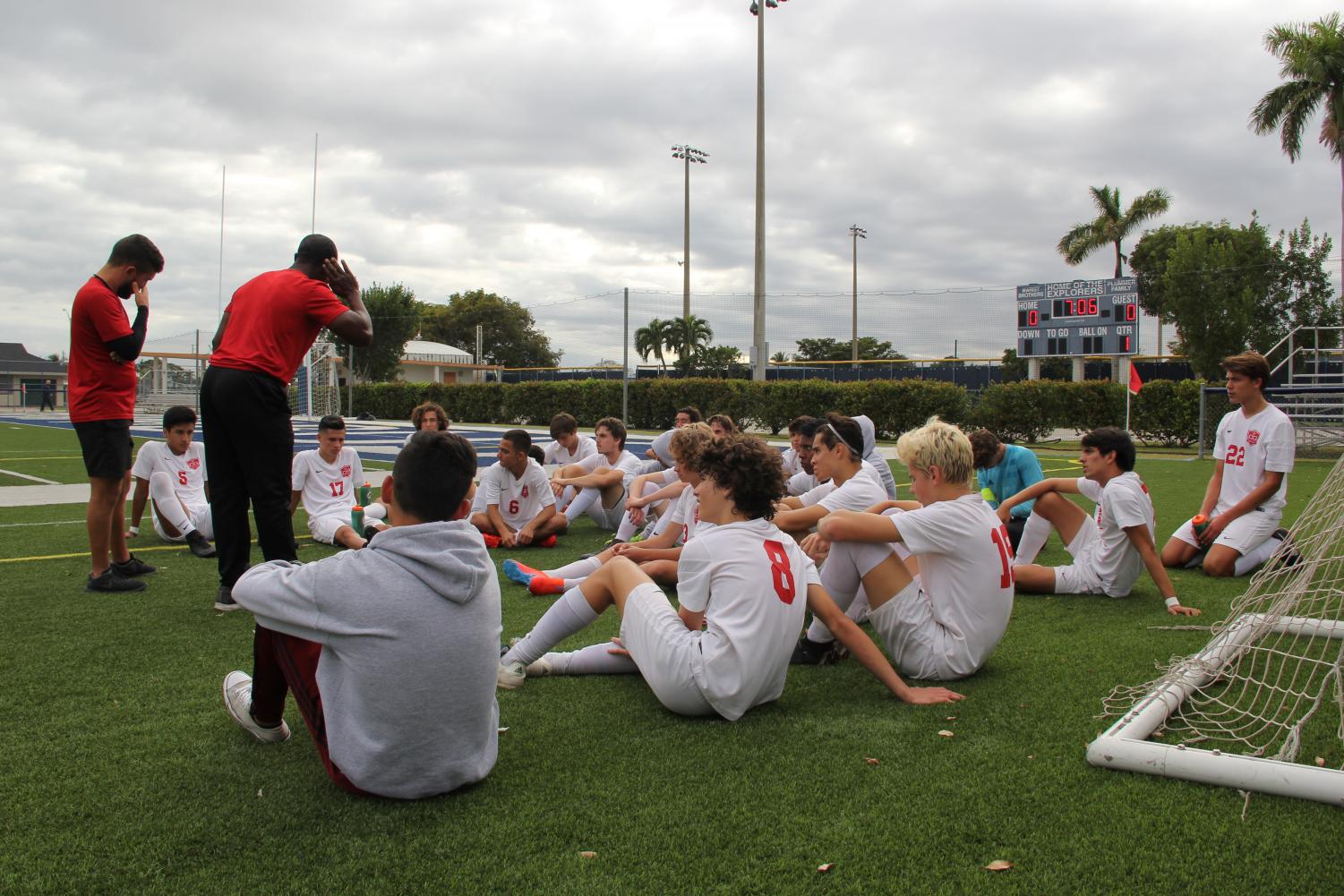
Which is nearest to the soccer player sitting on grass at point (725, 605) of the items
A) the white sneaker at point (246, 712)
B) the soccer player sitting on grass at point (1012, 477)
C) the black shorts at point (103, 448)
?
the white sneaker at point (246, 712)

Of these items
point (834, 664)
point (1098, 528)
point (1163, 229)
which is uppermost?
point (1163, 229)

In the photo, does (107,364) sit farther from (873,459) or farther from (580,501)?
(873,459)

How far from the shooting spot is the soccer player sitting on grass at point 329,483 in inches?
286

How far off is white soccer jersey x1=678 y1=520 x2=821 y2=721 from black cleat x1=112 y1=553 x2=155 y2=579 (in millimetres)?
4100

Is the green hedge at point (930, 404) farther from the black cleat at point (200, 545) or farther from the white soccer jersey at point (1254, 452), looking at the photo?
the black cleat at point (200, 545)

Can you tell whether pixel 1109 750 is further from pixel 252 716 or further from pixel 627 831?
pixel 252 716

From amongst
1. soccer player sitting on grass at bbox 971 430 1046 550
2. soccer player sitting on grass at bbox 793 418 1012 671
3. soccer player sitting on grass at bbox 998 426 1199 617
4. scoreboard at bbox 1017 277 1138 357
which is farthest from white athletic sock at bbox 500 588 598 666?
scoreboard at bbox 1017 277 1138 357

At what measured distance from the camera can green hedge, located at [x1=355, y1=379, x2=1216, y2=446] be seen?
2289 cm

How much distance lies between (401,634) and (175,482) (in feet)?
20.0

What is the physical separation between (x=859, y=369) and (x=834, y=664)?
3016 cm

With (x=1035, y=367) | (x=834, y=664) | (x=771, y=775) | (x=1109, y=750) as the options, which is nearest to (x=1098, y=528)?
(x=834, y=664)

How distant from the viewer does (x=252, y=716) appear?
3.06 metres

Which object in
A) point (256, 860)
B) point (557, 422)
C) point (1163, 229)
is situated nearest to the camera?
point (256, 860)

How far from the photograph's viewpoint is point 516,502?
7.73 meters
